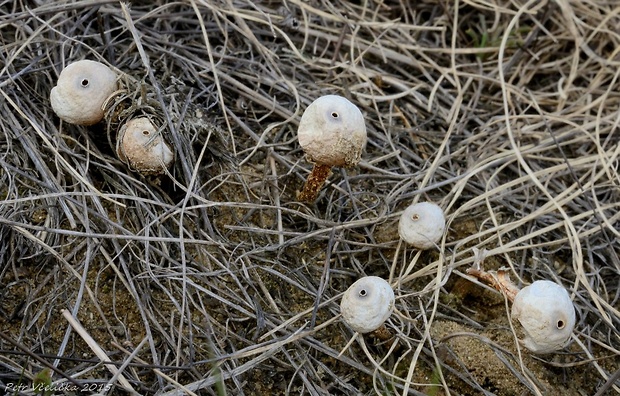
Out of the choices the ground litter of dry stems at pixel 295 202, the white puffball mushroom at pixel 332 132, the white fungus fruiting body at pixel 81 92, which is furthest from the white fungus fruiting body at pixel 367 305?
the white fungus fruiting body at pixel 81 92

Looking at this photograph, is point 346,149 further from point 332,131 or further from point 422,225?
point 422,225

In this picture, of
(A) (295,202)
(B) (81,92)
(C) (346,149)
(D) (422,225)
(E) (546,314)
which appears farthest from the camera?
(A) (295,202)

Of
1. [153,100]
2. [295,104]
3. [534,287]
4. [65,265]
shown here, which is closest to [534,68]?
[295,104]

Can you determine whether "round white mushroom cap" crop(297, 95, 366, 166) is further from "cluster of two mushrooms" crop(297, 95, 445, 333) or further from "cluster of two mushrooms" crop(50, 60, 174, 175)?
"cluster of two mushrooms" crop(50, 60, 174, 175)

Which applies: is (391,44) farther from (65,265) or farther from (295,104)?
(65,265)

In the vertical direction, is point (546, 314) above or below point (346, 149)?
below

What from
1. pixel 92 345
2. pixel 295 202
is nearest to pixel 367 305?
pixel 295 202

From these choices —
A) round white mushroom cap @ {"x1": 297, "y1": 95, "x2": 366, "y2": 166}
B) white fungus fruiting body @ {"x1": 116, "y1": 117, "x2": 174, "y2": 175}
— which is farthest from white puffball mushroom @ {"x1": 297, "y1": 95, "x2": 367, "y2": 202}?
white fungus fruiting body @ {"x1": 116, "y1": 117, "x2": 174, "y2": 175}
